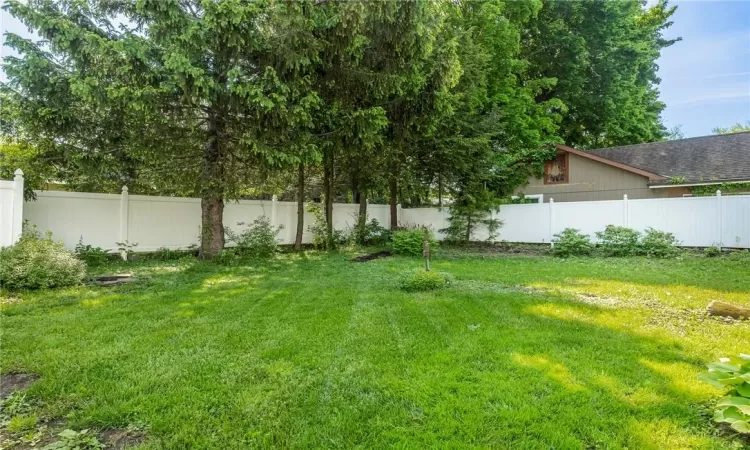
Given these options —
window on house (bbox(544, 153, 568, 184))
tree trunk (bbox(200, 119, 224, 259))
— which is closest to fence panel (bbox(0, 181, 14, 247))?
tree trunk (bbox(200, 119, 224, 259))

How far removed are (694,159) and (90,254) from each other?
675 inches

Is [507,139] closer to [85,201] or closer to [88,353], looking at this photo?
[85,201]

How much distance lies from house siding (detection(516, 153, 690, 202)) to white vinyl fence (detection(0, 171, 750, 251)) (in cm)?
326

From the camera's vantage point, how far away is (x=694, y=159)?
41.8 feet

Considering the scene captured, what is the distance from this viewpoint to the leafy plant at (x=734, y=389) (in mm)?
1887

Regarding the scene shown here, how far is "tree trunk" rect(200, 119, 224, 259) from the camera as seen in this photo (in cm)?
797

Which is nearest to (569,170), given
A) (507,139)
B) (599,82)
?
(507,139)

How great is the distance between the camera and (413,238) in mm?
9953

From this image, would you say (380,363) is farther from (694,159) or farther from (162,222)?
(694,159)

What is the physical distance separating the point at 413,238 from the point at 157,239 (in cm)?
614

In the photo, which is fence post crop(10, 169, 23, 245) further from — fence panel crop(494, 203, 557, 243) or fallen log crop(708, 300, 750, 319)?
fence panel crop(494, 203, 557, 243)

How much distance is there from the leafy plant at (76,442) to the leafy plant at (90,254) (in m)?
6.75

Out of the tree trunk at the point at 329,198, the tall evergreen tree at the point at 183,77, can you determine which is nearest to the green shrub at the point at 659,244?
the tree trunk at the point at 329,198

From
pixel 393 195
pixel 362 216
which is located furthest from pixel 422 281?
pixel 393 195
